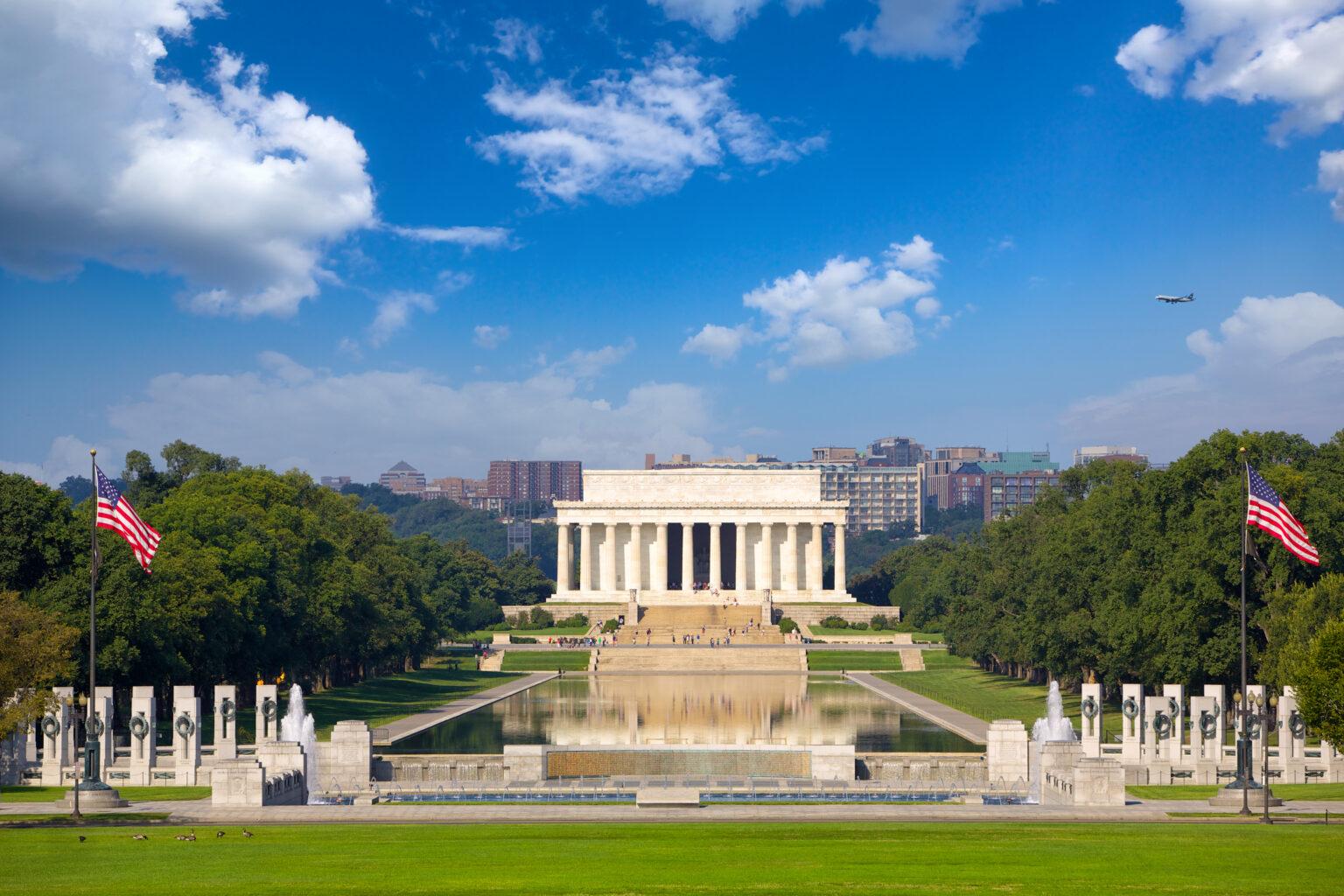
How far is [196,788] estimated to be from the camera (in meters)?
38.7

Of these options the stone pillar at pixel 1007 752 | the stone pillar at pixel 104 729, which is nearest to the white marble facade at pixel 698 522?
the stone pillar at pixel 104 729

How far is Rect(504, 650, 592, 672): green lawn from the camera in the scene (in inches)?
3546

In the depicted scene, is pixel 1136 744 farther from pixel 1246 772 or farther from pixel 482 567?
pixel 482 567

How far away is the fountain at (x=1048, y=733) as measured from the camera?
38156 millimetres

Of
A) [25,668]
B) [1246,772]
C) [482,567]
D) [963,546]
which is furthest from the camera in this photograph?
[482,567]

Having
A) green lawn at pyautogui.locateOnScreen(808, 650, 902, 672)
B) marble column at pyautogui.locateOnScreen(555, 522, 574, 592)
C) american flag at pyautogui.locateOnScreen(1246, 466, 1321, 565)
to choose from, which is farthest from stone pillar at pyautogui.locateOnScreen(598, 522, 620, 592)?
american flag at pyautogui.locateOnScreen(1246, 466, 1321, 565)

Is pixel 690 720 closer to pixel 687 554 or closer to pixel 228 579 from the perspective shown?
pixel 228 579

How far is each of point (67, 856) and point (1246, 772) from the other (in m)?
22.4

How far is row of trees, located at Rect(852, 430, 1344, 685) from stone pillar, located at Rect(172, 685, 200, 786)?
92.7 ft

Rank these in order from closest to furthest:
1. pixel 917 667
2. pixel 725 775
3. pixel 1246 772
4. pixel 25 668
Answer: pixel 1246 772, pixel 25 668, pixel 725 775, pixel 917 667

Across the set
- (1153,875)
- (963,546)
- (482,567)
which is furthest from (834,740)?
(482,567)

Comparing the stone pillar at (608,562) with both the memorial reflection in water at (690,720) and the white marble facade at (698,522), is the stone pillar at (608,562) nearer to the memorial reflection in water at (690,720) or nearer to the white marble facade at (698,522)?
the white marble facade at (698,522)

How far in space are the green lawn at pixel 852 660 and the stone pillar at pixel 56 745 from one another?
54.2 meters

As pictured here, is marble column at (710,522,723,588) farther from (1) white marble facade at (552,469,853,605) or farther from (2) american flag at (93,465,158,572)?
(2) american flag at (93,465,158,572)
